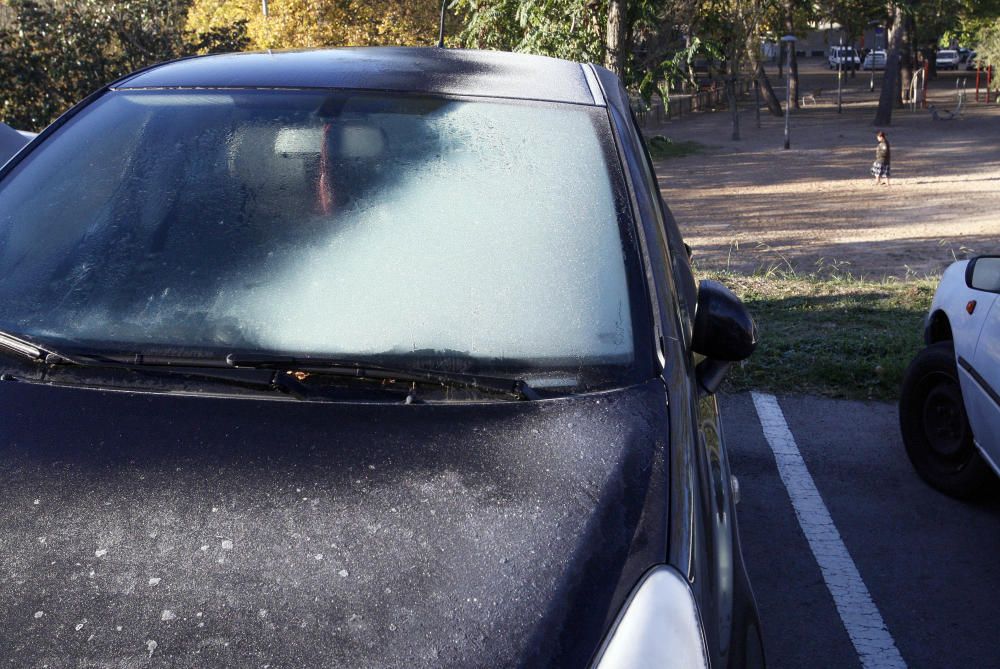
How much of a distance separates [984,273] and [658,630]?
3236mm

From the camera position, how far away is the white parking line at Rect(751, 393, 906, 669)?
11.8 feet

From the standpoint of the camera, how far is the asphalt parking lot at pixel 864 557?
361 centimetres

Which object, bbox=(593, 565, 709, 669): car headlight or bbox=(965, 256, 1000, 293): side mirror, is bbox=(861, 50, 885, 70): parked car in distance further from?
bbox=(593, 565, 709, 669): car headlight

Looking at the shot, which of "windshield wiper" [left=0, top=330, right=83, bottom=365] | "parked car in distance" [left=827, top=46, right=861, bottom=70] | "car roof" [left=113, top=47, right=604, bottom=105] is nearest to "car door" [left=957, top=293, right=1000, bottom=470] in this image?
"car roof" [left=113, top=47, right=604, bottom=105]

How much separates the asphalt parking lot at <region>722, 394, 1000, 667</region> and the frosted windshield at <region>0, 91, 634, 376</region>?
67.1 inches

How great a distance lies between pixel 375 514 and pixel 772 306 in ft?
21.4

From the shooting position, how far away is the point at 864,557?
421 cm

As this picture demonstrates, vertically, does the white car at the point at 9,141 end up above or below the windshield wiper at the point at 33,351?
above

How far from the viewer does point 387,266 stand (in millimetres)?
2539

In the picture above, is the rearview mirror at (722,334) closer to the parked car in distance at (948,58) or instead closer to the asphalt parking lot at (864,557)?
the asphalt parking lot at (864,557)

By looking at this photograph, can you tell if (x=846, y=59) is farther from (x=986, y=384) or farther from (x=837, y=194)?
(x=986, y=384)

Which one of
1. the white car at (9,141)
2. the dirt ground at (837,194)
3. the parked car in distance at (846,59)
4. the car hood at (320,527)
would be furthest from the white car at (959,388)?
the parked car in distance at (846,59)

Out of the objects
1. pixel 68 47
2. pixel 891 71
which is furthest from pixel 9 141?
pixel 891 71

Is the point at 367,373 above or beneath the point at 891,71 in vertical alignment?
above
